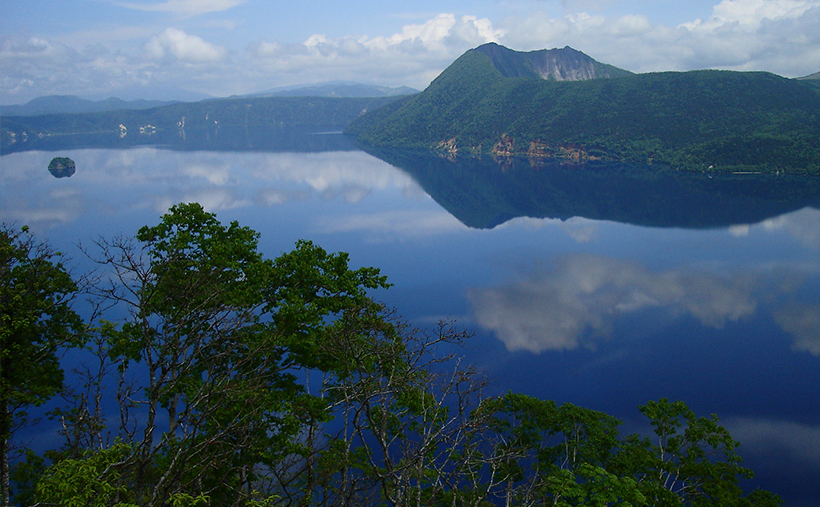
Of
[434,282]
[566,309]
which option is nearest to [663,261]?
[566,309]

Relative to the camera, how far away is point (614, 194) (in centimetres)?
8806

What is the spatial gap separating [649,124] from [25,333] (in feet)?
506

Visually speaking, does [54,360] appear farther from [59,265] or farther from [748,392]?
[748,392]

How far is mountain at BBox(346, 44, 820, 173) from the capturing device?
113875mm

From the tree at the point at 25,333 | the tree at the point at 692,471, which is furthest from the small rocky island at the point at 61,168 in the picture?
the tree at the point at 692,471

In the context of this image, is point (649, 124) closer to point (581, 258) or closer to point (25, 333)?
point (581, 258)

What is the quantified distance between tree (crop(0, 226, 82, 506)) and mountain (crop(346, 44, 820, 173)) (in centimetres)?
11997

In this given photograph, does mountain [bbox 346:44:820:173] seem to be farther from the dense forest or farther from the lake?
the dense forest

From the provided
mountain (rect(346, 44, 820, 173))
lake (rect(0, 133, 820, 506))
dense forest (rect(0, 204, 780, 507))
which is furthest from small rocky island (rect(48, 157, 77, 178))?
dense forest (rect(0, 204, 780, 507))

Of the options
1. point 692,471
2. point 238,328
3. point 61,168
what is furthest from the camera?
point 61,168

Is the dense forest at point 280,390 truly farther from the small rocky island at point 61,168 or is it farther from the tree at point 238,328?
the small rocky island at point 61,168

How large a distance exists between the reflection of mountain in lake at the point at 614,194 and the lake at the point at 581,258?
0.52 metres

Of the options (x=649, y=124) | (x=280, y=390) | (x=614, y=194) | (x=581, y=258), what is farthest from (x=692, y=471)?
(x=649, y=124)

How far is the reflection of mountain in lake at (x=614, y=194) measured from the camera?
7131cm
